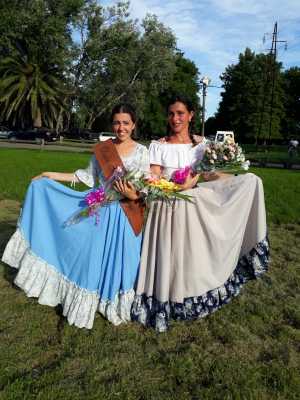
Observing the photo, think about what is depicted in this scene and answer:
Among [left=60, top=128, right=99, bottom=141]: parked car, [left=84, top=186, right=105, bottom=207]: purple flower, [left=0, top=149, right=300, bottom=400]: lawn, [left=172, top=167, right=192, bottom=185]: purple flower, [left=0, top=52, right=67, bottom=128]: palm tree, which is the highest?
[left=0, top=52, right=67, bottom=128]: palm tree

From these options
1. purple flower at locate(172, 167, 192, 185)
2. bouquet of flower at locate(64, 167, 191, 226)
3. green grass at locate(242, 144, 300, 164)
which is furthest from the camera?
green grass at locate(242, 144, 300, 164)

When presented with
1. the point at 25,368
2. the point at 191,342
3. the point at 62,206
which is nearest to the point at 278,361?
the point at 191,342

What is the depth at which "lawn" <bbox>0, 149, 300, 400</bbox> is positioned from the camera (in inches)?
112

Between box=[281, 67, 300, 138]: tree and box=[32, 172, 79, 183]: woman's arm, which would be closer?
box=[32, 172, 79, 183]: woman's arm

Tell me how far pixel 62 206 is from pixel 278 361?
2.15m

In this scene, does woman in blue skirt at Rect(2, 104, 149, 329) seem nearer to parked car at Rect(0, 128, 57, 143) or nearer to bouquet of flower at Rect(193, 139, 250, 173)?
bouquet of flower at Rect(193, 139, 250, 173)

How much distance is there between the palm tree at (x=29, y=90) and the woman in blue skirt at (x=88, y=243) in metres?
35.1

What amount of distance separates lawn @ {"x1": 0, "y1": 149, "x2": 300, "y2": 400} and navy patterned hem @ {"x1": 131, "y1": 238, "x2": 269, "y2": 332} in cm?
9

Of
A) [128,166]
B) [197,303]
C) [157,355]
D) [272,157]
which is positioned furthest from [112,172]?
[272,157]

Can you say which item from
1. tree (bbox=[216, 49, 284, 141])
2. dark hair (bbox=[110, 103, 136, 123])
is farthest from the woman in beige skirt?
tree (bbox=[216, 49, 284, 141])

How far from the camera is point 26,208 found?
3.98 m

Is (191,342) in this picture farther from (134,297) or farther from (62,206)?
(62,206)

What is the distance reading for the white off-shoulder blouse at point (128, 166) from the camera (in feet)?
12.2

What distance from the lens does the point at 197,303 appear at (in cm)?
378
